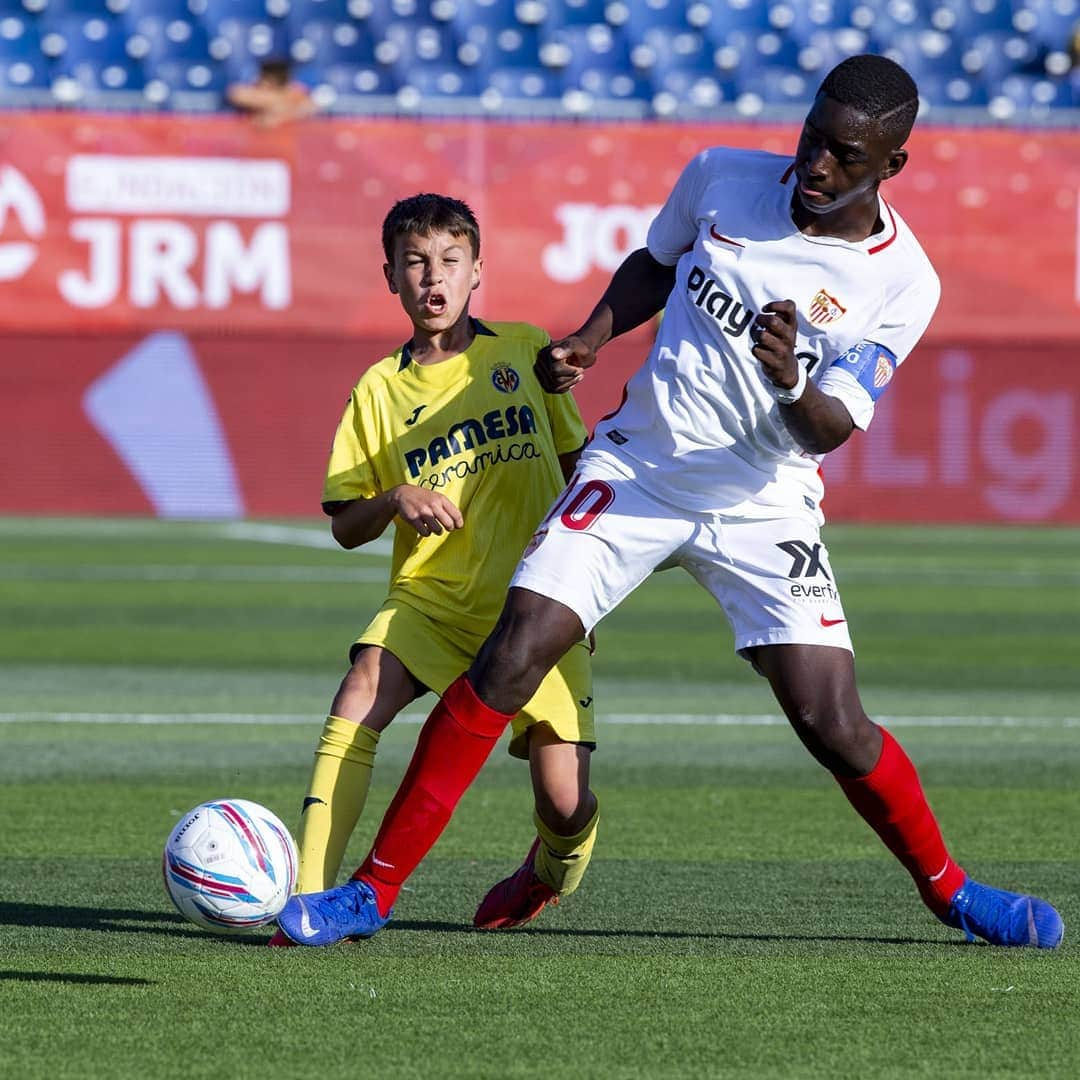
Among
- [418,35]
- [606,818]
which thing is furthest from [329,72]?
[606,818]

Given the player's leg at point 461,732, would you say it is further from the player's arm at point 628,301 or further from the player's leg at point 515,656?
the player's arm at point 628,301

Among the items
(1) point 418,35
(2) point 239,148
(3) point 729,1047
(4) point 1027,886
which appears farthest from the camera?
(1) point 418,35

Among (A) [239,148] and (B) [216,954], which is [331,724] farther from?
(A) [239,148]

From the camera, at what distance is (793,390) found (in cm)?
434

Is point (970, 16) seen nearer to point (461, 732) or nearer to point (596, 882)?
point (596, 882)

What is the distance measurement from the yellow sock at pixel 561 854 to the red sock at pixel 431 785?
442 millimetres

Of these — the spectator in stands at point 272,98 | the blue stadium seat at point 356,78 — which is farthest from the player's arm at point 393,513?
the blue stadium seat at point 356,78

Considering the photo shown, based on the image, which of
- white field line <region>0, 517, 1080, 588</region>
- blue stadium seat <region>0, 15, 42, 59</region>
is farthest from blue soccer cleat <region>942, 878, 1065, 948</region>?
blue stadium seat <region>0, 15, 42, 59</region>

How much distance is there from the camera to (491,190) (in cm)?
2247

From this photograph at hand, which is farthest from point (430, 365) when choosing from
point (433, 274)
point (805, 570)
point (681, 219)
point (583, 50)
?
point (583, 50)

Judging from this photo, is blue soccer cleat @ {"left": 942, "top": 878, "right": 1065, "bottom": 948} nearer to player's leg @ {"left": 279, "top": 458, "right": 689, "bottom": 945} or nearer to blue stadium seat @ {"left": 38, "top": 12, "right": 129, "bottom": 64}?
player's leg @ {"left": 279, "top": 458, "right": 689, "bottom": 945}

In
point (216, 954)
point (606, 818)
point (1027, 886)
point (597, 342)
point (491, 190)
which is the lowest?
point (491, 190)

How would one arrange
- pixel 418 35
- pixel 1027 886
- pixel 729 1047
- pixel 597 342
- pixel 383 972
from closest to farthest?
1. pixel 729 1047
2. pixel 383 972
3. pixel 597 342
4. pixel 1027 886
5. pixel 418 35

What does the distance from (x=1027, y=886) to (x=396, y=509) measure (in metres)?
2.31
